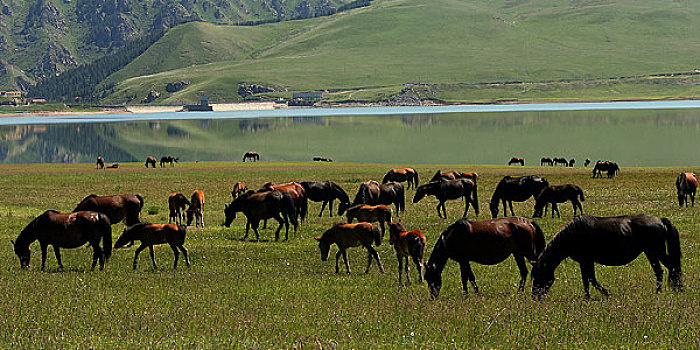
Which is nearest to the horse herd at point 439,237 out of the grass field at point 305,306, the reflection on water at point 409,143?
the grass field at point 305,306

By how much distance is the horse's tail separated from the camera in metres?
14.9

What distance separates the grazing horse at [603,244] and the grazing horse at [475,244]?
780 millimetres

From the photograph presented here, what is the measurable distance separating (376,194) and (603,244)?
17.3 m

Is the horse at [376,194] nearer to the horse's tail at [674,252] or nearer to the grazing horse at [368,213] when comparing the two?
the grazing horse at [368,213]

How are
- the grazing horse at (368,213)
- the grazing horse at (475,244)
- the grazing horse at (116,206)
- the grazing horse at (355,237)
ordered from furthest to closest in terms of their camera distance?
the grazing horse at (116,206), the grazing horse at (368,213), the grazing horse at (355,237), the grazing horse at (475,244)

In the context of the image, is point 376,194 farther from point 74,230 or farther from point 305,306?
point 305,306

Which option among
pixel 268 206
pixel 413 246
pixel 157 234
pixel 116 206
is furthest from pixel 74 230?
pixel 413 246

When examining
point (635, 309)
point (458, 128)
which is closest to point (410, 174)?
point (635, 309)

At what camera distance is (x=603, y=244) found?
1465 centimetres

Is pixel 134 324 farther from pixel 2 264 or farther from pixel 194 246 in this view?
pixel 194 246

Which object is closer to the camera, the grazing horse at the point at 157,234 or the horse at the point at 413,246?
the horse at the point at 413,246

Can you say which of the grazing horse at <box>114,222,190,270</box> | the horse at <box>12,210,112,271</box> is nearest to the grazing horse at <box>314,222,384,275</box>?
the grazing horse at <box>114,222,190,270</box>

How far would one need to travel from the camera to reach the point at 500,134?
5694 inches

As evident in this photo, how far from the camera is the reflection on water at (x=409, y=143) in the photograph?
103m
